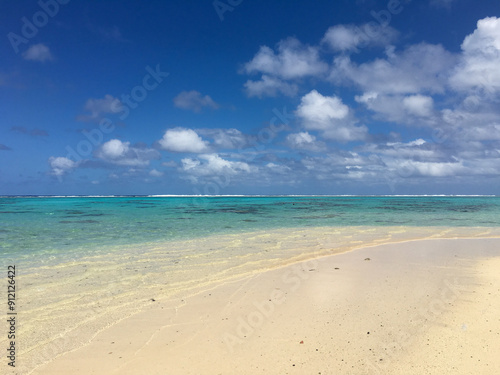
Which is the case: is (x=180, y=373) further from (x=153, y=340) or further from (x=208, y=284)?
(x=208, y=284)

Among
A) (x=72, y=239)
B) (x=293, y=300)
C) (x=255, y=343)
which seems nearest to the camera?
(x=255, y=343)

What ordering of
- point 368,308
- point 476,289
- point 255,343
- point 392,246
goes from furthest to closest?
point 392,246, point 476,289, point 368,308, point 255,343

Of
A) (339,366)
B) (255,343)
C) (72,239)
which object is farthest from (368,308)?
(72,239)

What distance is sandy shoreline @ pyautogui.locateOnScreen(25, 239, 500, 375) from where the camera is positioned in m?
4.96

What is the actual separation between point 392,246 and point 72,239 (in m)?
18.6

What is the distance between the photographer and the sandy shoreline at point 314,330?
16.3 feet

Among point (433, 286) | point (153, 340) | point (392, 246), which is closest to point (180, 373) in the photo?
point (153, 340)

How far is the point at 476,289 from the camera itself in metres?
8.33

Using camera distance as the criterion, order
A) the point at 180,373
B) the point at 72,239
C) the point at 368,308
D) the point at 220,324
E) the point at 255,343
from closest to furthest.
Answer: the point at 180,373 < the point at 255,343 < the point at 220,324 < the point at 368,308 < the point at 72,239

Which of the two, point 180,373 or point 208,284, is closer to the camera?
point 180,373

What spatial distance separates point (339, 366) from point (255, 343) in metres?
1.53

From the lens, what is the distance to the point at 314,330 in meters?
6.08

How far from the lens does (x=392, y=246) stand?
15.7m

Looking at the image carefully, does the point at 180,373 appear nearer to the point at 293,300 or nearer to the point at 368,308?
the point at 293,300
